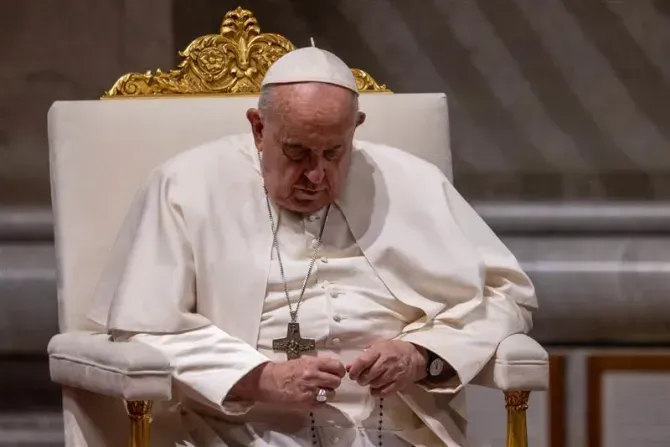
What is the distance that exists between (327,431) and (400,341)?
0.85 feet

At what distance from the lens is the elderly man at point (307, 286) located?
6.99ft

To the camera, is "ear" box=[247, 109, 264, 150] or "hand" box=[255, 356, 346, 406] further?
"ear" box=[247, 109, 264, 150]

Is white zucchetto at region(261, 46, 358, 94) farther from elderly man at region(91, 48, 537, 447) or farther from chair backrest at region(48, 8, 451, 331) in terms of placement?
chair backrest at region(48, 8, 451, 331)

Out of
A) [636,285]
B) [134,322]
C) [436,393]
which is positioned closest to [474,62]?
[636,285]

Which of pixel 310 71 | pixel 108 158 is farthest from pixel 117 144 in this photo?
pixel 310 71

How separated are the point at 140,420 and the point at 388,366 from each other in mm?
508

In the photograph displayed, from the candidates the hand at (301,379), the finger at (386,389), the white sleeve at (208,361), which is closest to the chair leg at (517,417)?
the finger at (386,389)

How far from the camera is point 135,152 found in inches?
102

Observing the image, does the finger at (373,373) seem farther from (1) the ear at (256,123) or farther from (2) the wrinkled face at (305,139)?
(1) the ear at (256,123)

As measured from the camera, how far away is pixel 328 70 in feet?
7.33

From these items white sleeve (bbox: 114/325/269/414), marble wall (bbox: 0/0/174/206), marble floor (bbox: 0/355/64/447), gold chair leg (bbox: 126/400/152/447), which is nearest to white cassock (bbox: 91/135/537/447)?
white sleeve (bbox: 114/325/269/414)

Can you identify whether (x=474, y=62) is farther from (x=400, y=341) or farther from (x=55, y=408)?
(x=55, y=408)

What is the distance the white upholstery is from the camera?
7.36ft

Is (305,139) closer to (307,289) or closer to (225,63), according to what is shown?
(307,289)
